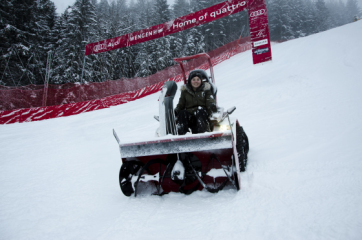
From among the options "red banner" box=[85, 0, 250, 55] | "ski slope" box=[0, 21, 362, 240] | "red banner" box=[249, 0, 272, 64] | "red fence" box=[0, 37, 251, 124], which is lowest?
"ski slope" box=[0, 21, 362, 240]

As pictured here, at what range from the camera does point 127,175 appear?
298cm

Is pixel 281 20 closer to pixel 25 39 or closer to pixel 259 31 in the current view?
pixel 259 31

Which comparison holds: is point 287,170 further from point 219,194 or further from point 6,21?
point 6,21

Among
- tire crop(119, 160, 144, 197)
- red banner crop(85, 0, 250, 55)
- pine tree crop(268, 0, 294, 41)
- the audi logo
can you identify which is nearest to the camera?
tire crop(119, 160, 144, 197)

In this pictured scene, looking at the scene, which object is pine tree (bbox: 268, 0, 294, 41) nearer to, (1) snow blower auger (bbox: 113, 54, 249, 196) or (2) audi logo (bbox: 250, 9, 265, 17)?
(2) audi logo (bbox: 250, 9, 265, 17)

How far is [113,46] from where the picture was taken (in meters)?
15.9

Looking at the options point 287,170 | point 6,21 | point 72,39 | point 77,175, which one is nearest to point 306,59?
point 287,170

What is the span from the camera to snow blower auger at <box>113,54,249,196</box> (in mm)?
2596

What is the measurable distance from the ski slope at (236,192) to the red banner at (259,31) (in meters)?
4.11

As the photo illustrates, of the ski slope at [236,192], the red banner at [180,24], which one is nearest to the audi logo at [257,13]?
the red banner at [180,24]

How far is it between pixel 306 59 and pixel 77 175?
38.6 feet

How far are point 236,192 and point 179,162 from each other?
0.79 m

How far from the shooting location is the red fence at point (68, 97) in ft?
38.2

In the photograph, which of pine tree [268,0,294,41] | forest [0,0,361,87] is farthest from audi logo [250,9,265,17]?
pine tree [268,0,294,41]
